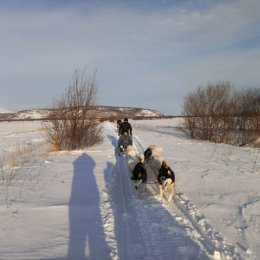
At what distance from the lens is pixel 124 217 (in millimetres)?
6172

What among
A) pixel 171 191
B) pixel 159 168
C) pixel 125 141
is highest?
pixel 125 141

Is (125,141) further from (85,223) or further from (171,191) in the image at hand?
(85,223)

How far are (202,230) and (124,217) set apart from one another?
4.54 feet

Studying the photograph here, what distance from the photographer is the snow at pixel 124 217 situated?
4766mm

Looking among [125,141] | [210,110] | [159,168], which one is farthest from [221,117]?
[159,168]

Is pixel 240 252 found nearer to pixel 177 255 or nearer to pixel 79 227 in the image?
pixel 177 255

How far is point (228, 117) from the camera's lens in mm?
24016

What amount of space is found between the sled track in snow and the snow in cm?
1

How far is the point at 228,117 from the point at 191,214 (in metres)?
18.6

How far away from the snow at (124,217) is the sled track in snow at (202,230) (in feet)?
0.04

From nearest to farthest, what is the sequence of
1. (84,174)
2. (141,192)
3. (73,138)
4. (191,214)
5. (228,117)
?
(191,214), (141,192), (84,174), (73,138), (228,117)

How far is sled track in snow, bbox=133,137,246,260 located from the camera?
4671 mm

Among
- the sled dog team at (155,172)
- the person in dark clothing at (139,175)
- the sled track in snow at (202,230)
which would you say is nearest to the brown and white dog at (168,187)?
the sled dog team at (155,172)

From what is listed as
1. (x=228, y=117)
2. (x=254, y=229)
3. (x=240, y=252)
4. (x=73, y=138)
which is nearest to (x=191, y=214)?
(x=254, y=229)
